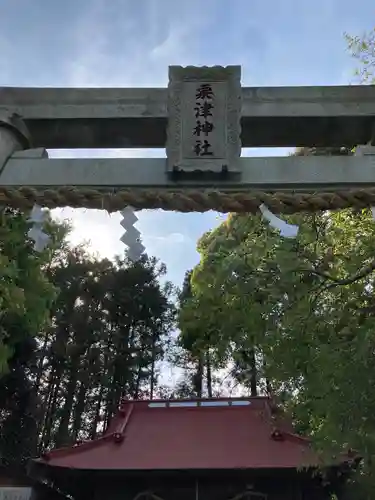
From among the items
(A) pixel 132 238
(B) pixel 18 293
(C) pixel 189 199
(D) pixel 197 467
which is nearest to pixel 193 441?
(D) pixel 197 467

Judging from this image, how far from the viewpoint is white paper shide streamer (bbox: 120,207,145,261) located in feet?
8.61

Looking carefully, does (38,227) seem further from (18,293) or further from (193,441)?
(193,441)

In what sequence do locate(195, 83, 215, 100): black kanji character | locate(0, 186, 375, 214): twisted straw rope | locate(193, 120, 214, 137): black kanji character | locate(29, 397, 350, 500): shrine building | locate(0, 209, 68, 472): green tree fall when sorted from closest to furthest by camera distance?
locate(0, 186, 375, 214): twisted straw rope → locate(193, 120, 214, 137): black kanji character → locate(195, 83, 215, 100): black kanji character → locate(0, 209, 68, 472): green tree → locate(29, 397, 350, 500): shrine building

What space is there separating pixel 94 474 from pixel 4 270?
21.4 feet

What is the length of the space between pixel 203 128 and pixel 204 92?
259mm

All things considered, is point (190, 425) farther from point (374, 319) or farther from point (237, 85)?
point (237, 85)

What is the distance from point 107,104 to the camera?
3.13 metres

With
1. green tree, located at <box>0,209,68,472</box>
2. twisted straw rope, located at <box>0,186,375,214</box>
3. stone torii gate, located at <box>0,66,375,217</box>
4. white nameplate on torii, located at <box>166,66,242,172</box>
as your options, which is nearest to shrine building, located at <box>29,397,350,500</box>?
green tree, located at <box>0,209,68,472</box>

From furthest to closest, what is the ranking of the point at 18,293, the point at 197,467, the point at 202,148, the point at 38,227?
the point at 197,467 → the point at 18,293 → the point at 202,148 → the point at 38,227

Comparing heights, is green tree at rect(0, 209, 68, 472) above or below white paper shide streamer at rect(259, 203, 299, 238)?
above

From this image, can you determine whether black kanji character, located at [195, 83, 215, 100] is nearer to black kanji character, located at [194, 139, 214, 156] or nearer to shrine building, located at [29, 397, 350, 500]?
black kanji character, located at [194, 139, 214, 156]

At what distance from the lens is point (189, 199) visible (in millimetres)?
2447

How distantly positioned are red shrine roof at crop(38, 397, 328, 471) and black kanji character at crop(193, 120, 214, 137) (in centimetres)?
647

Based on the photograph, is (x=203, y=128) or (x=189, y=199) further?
(x=203, y=128)
